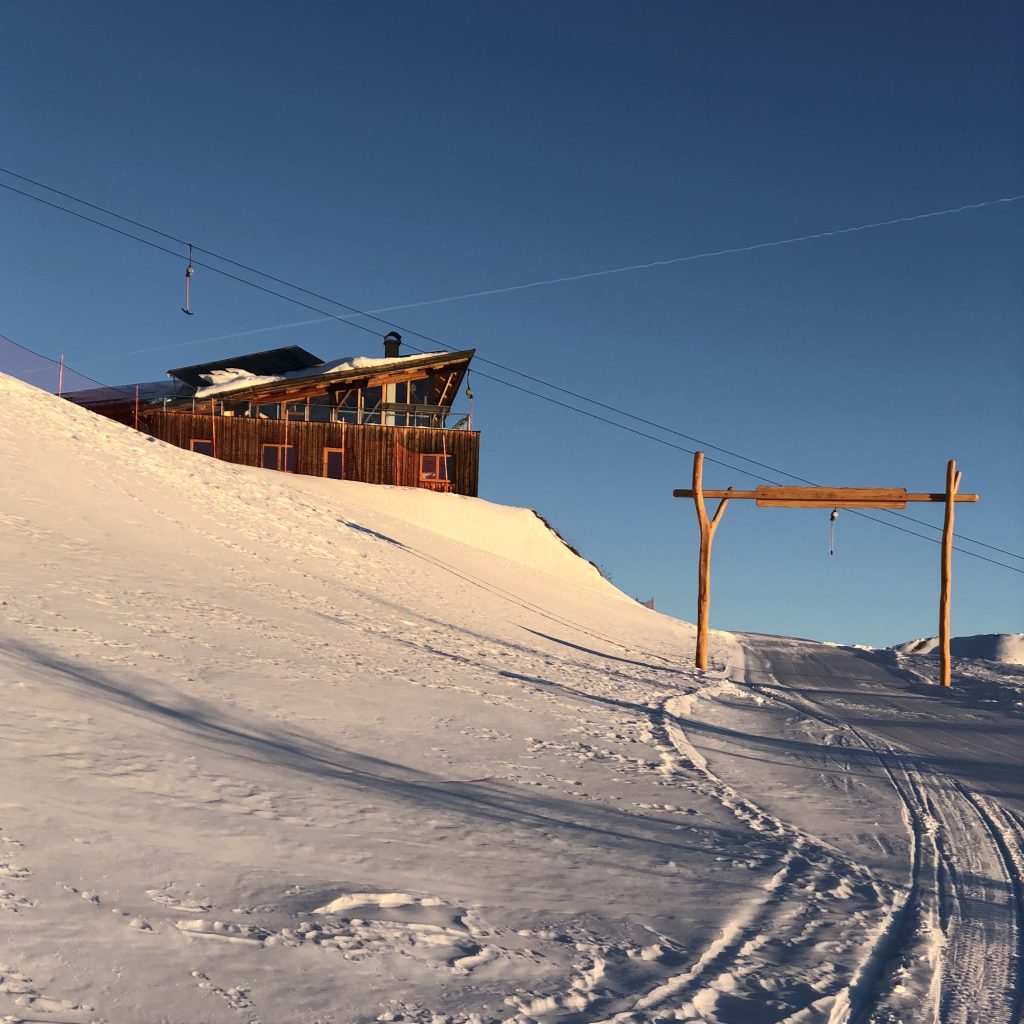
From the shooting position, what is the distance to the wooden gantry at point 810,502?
19234 millimetres

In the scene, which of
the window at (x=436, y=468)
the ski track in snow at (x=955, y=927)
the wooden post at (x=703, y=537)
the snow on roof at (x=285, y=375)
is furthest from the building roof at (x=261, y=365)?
the ski track in snow at (x=955, y=927)

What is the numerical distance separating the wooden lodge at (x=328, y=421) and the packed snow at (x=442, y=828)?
24.7m

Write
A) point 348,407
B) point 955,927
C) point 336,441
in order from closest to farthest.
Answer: point 955,927
point 336,441
point 348,407

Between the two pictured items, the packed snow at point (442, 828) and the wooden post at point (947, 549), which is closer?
the packed snow at point (442, 828)

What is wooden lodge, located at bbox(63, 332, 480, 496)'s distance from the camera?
129 ft

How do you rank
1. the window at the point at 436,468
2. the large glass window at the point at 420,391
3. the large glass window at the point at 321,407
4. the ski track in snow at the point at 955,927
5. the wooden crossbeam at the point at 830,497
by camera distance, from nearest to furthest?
the ski track in snow at the point at 955,927, the wooden crossbeam at the point at 830,497, the window at the point at 436,468, the large glass window at the point at 321,407, the large glass window at the point at 420,391

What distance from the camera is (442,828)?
235 inches

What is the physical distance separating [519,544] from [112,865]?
121ft

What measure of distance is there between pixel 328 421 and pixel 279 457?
2778 millimetres

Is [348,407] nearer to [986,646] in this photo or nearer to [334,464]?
[334,464]

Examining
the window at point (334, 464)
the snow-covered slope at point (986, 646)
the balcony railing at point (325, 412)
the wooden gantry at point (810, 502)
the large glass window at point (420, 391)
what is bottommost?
the snow-covered slope at point (986, 646)

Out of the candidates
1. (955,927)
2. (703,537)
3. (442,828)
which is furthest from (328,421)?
(955,927)

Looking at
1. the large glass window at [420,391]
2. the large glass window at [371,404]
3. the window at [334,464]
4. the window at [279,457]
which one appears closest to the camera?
the window at [279,457]

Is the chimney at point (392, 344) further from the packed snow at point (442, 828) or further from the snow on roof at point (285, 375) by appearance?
the packed snow at point (442, 828)
